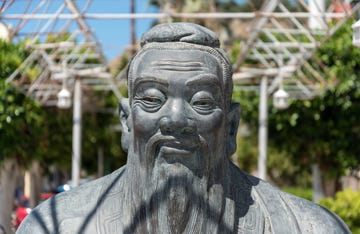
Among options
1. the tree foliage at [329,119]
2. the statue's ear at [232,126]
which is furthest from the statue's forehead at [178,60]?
the tree foliage at [329,119]

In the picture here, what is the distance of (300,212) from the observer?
12.1 ft

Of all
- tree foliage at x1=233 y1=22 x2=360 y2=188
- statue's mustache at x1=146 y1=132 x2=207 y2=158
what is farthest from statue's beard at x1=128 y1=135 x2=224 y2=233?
tree foliage at x1=233 y1=22 x2=360 y2=188

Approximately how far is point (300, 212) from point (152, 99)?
3.26 feet

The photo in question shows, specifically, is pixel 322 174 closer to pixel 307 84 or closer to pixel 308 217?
pixel 307 84

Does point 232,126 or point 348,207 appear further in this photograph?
point 348,207

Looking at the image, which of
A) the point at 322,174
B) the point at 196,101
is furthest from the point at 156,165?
the point at 322,174

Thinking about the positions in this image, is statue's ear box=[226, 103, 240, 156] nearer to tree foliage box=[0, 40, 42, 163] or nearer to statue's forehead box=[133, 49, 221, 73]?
statue's forehead box=[133, 49, 221, 73]

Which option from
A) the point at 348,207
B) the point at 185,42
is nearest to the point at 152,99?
the point at 185,42

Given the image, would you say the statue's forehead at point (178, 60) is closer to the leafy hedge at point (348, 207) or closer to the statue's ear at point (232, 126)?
the statue's ear at point (232, 126)

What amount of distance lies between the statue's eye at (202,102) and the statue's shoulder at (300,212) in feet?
2.15

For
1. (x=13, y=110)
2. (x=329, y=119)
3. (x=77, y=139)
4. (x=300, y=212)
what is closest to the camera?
(x=300, y=212)

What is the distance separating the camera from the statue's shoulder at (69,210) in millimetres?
3564

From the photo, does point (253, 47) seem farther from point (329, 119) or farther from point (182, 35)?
point (182, 35)

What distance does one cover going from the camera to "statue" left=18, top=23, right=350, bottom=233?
3213 mm
